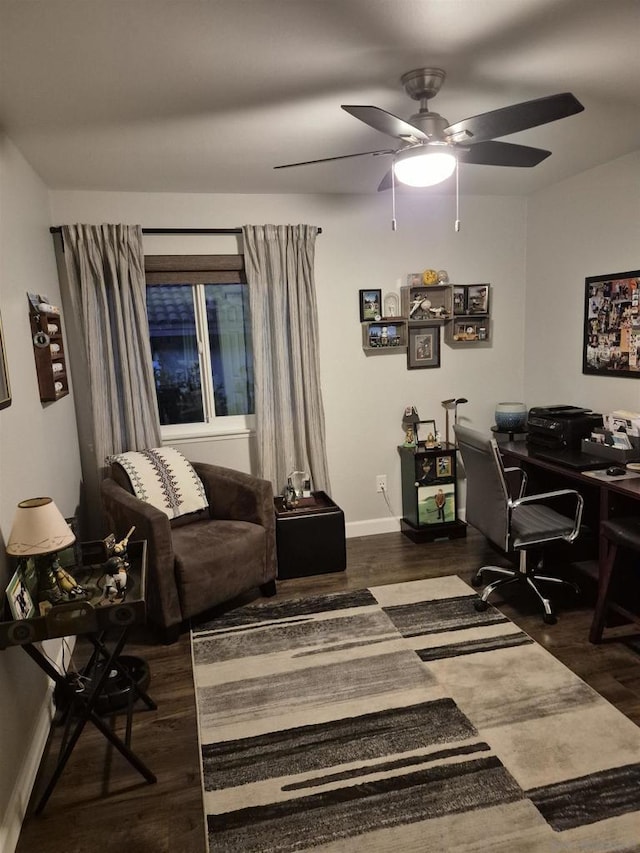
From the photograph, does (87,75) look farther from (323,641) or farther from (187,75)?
(323,641)

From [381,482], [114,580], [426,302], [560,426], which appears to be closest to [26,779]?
[114,580]

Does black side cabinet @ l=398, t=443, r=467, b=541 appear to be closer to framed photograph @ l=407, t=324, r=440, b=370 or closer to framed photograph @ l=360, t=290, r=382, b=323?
framed photograph @ l=407, t=324, r=440, b=370

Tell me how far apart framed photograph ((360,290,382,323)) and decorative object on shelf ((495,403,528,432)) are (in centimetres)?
114

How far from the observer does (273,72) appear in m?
1.97

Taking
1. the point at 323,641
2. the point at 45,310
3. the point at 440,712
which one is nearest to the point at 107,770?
the point at 323,641

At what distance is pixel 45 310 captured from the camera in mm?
2770

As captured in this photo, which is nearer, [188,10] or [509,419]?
[188,10]

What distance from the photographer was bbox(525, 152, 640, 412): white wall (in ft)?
10.7

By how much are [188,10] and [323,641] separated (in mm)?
2574

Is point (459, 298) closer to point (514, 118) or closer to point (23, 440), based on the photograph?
point (514, 118)

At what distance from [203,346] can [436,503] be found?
6.52 feet

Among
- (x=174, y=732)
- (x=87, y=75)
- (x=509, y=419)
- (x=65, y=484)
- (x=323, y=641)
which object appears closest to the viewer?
(x=87, y=75)

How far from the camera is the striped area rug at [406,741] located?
170 cm

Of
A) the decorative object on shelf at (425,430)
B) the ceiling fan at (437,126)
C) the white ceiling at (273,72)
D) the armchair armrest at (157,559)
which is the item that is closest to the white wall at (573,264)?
the white ceiling at (273,72)
